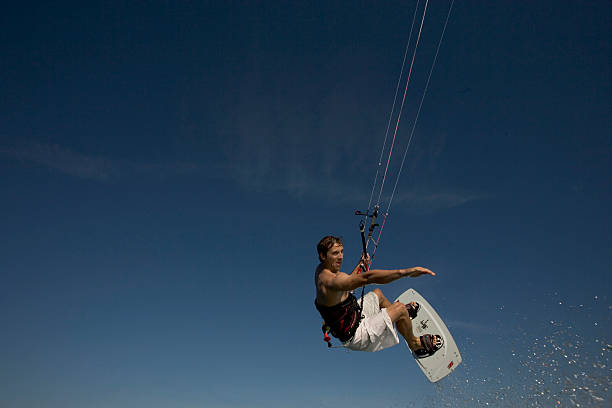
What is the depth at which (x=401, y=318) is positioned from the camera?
7074 millimetres

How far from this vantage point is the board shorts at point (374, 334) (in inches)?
264

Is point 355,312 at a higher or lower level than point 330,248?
lower

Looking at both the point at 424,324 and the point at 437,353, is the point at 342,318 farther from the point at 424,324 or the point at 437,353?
the point at 424,324

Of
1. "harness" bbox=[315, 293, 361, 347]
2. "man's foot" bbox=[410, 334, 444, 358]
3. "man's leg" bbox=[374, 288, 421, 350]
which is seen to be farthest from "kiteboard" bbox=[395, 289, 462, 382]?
"harness" bbox=[315, 293, 361, 347]

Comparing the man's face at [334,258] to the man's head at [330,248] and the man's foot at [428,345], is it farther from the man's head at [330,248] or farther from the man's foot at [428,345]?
the man's foot at [428,345]

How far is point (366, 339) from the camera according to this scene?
680 centimetres

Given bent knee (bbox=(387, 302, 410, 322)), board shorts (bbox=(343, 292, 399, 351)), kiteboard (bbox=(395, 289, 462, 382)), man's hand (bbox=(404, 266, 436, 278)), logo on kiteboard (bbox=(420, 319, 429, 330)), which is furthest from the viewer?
logo on kiteboard (bbox=(420, 319, 429, 330))

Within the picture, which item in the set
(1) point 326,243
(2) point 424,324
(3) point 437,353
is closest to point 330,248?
(1) point 326,243

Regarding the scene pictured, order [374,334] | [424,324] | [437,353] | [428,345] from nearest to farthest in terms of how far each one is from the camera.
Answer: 1. [374,334]
2. [428,345]
3. [437,353]
4. [424,324]

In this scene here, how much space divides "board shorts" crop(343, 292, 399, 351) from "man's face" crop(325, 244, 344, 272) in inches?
46.5

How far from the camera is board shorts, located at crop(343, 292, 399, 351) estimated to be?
22.0 ft

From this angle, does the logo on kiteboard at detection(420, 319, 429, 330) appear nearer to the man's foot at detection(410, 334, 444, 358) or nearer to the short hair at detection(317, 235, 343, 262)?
the man's foot at detection(410, 334, 444, 358)

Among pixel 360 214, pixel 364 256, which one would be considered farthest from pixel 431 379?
pixel 360 214

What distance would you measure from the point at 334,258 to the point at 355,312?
3.57 feet
